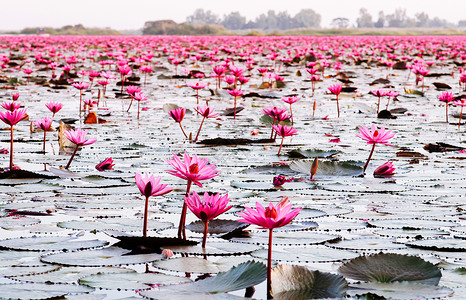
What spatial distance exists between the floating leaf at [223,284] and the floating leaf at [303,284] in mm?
38

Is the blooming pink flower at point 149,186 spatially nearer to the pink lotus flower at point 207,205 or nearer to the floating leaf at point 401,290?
the pink lotus flower at point 207,205

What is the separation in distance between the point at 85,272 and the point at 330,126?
3595mm

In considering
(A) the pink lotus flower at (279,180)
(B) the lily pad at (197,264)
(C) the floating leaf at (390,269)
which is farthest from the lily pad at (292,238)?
(A) the pink lotus flower at (279,180)

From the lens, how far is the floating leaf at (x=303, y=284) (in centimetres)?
135

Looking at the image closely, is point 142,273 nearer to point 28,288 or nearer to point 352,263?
point 28,288

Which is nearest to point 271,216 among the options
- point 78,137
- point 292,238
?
point 292,238

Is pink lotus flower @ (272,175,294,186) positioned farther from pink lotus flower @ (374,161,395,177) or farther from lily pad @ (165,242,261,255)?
lily pad @ (165,242,261,255)

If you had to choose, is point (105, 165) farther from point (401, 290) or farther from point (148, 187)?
point (401, 290)

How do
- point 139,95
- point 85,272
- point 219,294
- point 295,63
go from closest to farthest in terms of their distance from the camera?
point 219,294, point 85,272, point 139,95, point 295,63

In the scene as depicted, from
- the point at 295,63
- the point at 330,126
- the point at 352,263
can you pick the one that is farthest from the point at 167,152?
the point at 295,63

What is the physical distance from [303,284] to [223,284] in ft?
0.59

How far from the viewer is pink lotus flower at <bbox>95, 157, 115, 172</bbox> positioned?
2.95 metres

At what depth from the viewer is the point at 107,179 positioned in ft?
9.05

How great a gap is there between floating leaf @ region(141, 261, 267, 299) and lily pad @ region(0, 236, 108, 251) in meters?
0.44
